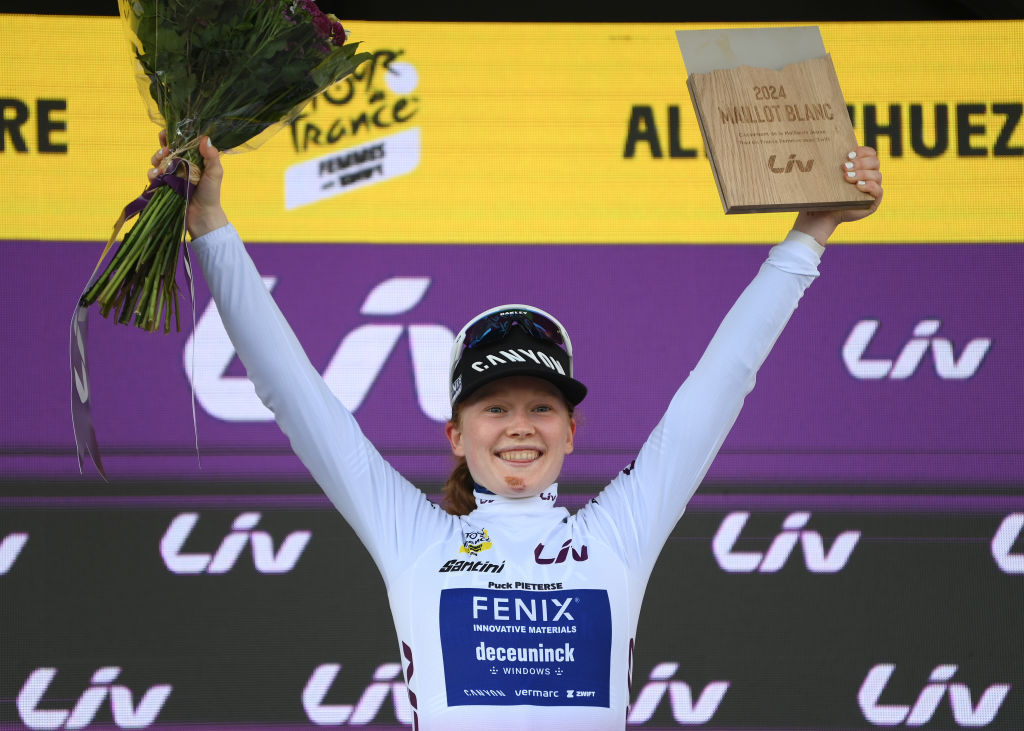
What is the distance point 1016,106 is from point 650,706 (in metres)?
1.79

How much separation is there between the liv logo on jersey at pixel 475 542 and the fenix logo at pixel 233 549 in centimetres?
138

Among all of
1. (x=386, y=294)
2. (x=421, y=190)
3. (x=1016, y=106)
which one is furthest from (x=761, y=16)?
(x=386, y=294)

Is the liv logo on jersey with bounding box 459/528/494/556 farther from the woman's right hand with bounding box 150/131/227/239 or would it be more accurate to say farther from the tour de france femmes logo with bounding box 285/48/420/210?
the tour de france femmes logo with bounding box 285/48/420/210

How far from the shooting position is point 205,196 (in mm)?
1699

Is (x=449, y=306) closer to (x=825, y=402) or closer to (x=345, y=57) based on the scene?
(x=825, y=402)

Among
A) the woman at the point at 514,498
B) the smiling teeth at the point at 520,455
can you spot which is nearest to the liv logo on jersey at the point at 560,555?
the woman at the point at 514,498

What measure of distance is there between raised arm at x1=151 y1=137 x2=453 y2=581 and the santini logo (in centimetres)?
68

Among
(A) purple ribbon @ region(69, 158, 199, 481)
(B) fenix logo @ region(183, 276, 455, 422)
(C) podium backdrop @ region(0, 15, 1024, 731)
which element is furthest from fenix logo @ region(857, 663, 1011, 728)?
(A) purple ribbon @ region(69, 158, 199, 481)

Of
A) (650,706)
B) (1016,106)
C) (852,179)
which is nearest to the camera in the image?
(852,179)

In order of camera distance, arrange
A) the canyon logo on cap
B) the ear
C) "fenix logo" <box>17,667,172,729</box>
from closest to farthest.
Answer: the canyon logo on cap → the ear → "fenix logo" <box>17,667,172,729</box>

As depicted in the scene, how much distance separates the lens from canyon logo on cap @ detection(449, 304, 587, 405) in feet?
5.86

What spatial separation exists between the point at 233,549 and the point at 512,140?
1.23m

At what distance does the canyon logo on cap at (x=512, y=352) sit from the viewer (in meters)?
1.79

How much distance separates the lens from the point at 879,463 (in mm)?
3154
